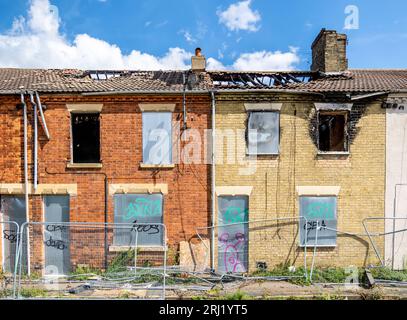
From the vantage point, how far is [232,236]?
9898 mm

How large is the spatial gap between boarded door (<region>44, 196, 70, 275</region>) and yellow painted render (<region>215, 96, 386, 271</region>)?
5085mm

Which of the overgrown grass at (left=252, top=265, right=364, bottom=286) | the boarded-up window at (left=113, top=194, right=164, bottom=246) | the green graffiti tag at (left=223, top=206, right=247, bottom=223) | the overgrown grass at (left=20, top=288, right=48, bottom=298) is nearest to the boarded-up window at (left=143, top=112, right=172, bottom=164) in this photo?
the boarded-up window at (left=113, top=194, right=164, bottom=246)

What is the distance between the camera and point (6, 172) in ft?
32.2

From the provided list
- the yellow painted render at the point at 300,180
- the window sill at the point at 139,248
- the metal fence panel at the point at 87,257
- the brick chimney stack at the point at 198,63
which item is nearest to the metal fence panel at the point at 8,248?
the metal fence panel at the point at 87,257

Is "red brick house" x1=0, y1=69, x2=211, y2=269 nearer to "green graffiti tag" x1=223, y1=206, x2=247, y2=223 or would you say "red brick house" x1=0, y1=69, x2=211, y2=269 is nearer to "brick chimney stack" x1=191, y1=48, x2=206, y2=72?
"green graffiti tag" x1=223, y1=206, x2=247, y2=223

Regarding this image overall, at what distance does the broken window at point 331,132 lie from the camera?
10.2 m

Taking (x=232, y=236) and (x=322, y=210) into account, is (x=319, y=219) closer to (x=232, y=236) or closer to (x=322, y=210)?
(x=322, y=210)

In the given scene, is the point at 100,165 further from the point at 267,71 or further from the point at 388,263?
the point at 388,263

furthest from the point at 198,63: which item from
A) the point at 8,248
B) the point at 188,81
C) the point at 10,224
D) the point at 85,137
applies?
the point at 8,248

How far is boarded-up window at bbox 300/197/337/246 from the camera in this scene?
9859mm

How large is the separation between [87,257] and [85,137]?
3.86m

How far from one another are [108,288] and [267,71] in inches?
395

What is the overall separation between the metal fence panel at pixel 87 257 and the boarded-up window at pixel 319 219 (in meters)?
4.56

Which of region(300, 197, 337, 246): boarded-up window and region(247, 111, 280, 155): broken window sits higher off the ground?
region(247, 111, 280, 155): broken window
